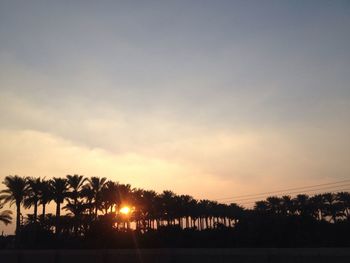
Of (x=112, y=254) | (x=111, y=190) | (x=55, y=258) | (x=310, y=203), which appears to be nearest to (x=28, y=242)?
(x=111, y=190)

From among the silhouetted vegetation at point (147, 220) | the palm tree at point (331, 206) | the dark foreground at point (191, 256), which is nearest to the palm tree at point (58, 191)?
the silhouetted vegetation at point (147, 220)

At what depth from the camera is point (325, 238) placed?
112 feet

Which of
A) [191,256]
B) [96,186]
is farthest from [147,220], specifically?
[191,256]

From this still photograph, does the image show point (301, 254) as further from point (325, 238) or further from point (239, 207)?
point (239, 207)

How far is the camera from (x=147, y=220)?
8281 centimetres

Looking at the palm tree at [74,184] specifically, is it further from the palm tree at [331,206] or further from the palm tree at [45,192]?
the palm tree at [331,206]

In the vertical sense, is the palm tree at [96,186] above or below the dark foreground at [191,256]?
above

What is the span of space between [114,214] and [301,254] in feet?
173

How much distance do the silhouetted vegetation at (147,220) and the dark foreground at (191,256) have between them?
12939mm

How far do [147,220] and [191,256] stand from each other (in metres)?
63.5

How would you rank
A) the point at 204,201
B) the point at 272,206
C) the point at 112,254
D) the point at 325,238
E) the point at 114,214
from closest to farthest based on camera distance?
the point at 112,254, the point at 325,238, the point at 114,214, the point at 272,206, the point at 204,201

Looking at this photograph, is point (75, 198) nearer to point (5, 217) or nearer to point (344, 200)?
point (5, 217)

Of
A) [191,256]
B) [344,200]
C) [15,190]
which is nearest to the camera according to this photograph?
[191,256]

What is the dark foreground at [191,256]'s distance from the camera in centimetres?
1644
